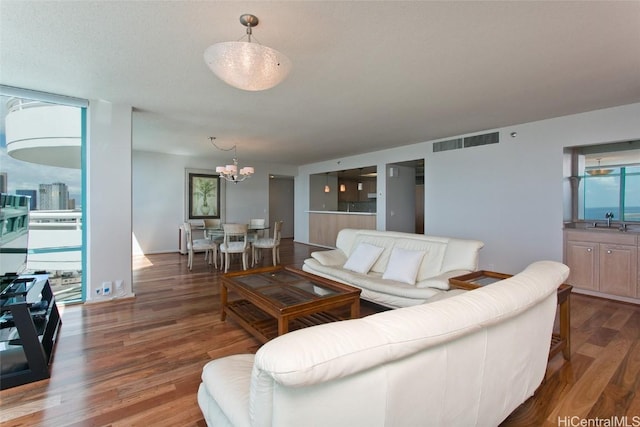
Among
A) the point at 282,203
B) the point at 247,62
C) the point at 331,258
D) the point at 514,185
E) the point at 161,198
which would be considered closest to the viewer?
the point at 247,62

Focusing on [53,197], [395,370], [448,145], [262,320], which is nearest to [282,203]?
[448,145]

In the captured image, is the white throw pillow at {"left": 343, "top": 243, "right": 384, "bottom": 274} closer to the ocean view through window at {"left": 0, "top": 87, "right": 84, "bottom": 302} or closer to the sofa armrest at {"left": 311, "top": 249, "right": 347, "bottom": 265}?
the sofa armrest at {"left": 311, "top": 249, "right": 347, "bottom": 265}

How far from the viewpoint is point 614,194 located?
13.4 feet

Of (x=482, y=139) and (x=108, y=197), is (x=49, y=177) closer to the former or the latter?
(x=108, y=197)

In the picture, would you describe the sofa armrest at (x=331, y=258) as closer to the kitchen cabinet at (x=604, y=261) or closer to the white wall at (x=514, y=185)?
the white wall at (x=514, y=185)

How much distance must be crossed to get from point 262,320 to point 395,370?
199 centimetres

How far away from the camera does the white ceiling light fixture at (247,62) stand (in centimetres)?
173

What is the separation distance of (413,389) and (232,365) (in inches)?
33.2

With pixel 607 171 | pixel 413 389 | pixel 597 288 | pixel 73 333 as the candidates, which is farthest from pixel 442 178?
pixel 73 333

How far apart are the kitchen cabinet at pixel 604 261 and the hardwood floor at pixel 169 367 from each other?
0.22 meters

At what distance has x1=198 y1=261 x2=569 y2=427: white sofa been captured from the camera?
0.83m

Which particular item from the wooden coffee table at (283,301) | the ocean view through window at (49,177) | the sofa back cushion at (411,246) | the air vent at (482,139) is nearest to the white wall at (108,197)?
the ocean view through window at (49,177)

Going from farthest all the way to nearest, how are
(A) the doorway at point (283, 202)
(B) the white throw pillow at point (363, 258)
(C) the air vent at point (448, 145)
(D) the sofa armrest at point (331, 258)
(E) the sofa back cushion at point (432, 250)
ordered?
(A) the doorway at point (283, 202), (C) the air vent at point (448, 145), (D) the sofa armrest at point (331, 258), (B) the white throw pillow at point (363, 258), (E) the sofa back cushion at point (432, 250)

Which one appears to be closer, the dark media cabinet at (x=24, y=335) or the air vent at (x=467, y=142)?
the dark media cabinet at (x=24, y=335)
